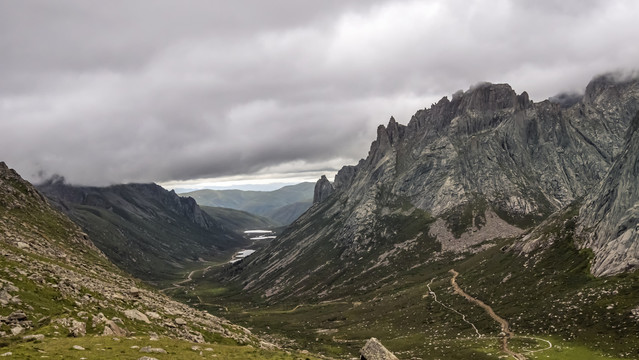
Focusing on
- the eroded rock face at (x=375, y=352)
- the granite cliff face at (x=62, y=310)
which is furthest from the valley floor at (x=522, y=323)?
the granite cliff face at (x=62, y=310)

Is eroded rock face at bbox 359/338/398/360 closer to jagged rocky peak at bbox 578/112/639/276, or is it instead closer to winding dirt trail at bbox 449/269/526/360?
winding dirt trail at bbox 449/269/526/360

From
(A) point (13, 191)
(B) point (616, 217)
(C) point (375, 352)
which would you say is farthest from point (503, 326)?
(A) point (13, 191)

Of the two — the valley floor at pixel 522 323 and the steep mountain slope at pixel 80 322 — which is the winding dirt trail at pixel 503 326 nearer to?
the valley floor at pixel 522 323

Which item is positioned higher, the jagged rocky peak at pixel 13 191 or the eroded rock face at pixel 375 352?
the jagged rocky peak at pixel 13 191

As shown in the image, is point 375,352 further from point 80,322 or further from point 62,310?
point 62,310

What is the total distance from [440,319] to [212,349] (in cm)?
14215

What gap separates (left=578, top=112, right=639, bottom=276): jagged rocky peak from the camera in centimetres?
14300

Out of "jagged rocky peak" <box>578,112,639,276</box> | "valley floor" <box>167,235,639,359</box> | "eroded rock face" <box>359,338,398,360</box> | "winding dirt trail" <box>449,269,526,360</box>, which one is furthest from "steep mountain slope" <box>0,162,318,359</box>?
"jagged rocky peak" <box>578,112,639,276</box>

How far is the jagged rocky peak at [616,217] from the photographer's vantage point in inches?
5630

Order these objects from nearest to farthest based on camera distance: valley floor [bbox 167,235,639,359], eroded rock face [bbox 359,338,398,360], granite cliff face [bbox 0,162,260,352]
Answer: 1. granite cliff face [bbox 0,162,260,352]
2. eroded rock face [bbox 359,338,398,360]
3. valley floor [bbox 167,235,639,359]

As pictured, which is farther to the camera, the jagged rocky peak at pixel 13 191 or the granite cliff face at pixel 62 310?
the jagged rocky peak at pixel 13 191

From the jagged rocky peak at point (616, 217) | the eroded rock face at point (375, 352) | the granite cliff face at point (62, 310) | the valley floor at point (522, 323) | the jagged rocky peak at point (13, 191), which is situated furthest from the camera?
the jagged rocky peak at point (616, 217)

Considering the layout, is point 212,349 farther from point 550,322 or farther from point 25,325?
point 550,322

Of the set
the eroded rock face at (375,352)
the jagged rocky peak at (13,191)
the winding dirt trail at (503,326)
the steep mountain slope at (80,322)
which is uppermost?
the jagged rocky peak at (13,191)
